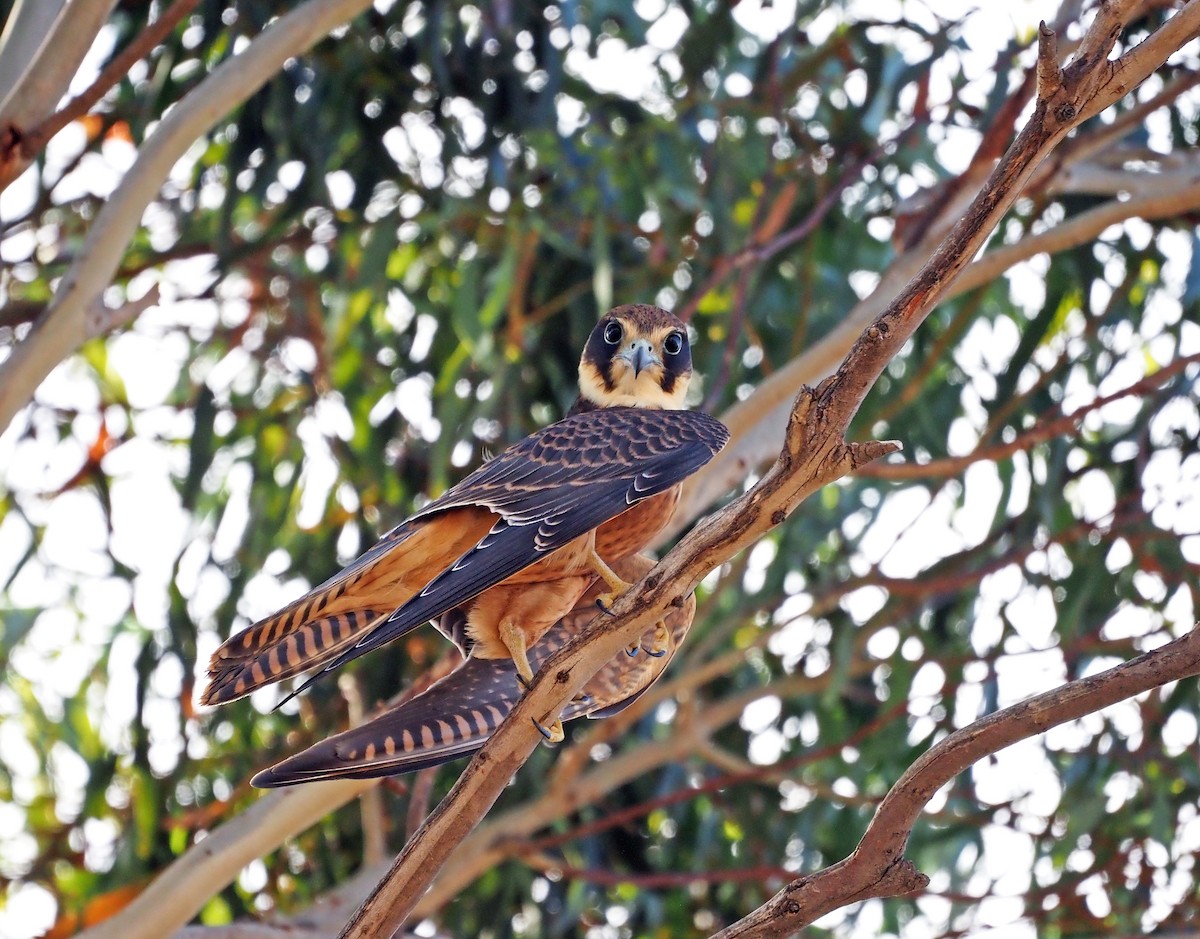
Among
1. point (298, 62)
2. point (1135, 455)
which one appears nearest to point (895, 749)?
point (1135, 455)

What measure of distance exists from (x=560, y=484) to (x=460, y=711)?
16.4 inches

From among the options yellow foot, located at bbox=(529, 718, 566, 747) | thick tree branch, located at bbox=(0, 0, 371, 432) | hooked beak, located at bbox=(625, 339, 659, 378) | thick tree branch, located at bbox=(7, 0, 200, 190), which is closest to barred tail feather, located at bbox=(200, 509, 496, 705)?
yellow foot, located at bbox=(529, 718, 566, 747)

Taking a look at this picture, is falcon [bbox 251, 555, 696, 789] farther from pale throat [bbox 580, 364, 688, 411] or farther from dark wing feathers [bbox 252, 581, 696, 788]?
pale throat [bbox 580, 364, 688, 411]

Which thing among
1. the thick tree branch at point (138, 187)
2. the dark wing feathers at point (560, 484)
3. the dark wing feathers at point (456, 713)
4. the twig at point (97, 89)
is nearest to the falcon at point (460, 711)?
the dark wing feathers at point (456, 713)

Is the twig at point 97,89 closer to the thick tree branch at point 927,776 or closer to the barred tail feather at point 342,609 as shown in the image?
the barred tail feather at point 342,609

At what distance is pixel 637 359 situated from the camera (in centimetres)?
315

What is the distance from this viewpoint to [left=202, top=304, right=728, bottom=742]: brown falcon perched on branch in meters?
2.40

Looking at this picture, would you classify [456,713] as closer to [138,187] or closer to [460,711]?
[460,711]

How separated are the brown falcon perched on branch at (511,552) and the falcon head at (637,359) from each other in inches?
9.2

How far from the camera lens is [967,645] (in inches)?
196

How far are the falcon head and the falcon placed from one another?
1.54 feet

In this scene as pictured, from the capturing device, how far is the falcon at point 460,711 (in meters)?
2.29

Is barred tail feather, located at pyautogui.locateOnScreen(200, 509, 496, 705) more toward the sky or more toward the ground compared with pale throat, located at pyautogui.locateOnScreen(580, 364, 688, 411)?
more toward the ground

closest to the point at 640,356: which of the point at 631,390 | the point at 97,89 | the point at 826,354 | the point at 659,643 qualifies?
the point at 631,390
